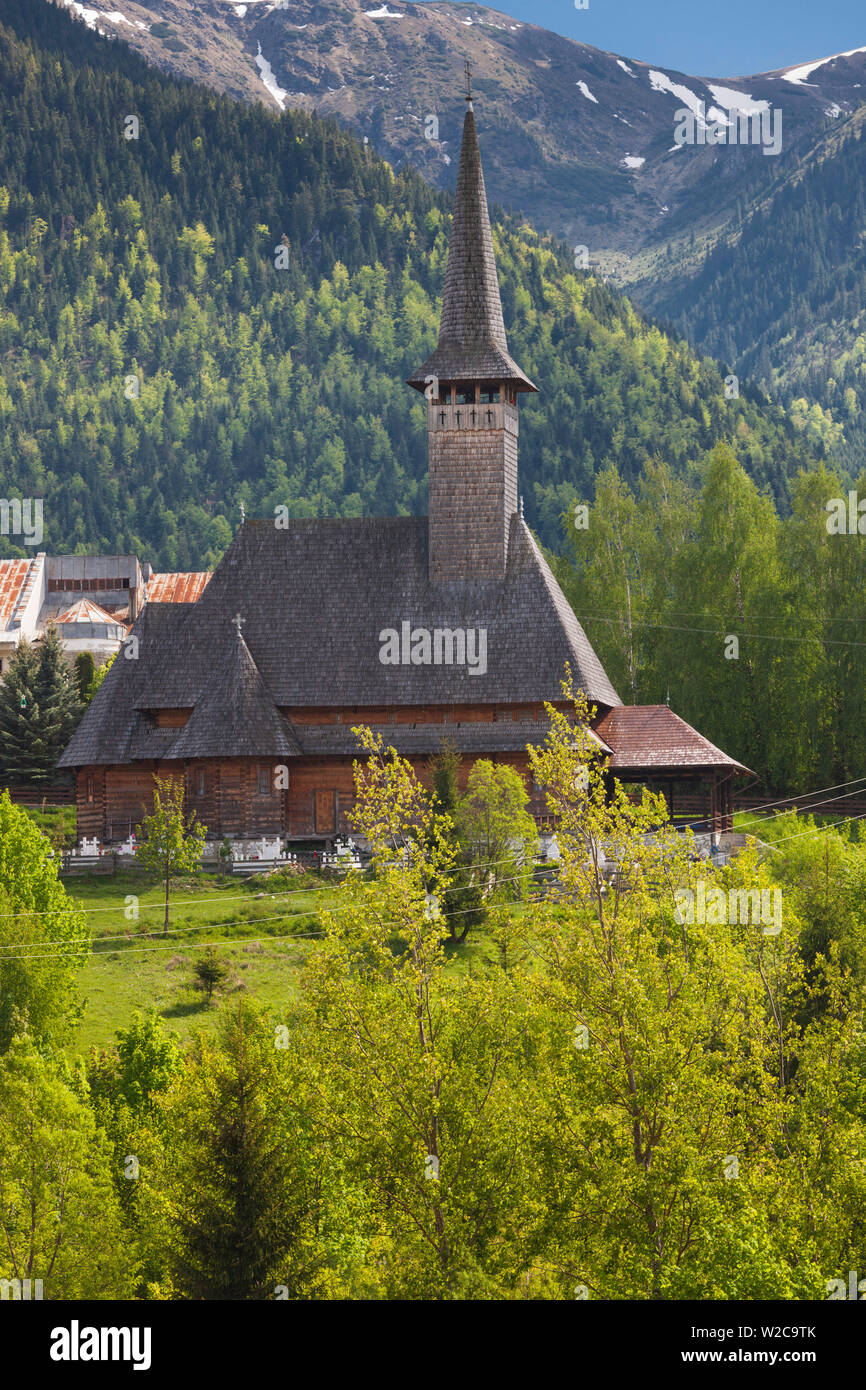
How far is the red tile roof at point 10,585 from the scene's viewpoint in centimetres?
10588

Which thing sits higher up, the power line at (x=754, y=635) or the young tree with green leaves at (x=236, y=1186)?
the power line at (x=754, y=635)

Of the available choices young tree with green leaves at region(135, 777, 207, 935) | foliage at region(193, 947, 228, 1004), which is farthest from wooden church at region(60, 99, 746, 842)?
foliage at region(193, 947, 228, 1004)

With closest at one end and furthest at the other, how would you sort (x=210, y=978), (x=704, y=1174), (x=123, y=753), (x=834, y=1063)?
(x=704, y=1174)
(x=834, y=1063)
(x=210, y=978)
(x=123, y=753)

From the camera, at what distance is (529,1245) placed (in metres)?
28.7

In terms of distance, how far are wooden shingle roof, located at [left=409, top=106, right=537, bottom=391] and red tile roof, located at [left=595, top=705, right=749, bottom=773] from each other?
1209cm

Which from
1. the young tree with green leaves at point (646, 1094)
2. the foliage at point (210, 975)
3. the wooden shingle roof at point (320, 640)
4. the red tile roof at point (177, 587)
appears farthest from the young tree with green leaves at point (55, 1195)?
the red tile roof at point (177, 587)

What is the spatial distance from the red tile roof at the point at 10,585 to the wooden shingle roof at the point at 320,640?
4534 cm

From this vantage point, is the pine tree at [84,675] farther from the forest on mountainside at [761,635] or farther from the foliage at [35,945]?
the foliage at [35,945]

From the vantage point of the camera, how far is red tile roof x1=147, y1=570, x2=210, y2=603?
4173 inches

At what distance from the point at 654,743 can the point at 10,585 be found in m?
61.5

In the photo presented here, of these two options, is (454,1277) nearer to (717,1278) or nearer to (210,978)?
(717,1278)

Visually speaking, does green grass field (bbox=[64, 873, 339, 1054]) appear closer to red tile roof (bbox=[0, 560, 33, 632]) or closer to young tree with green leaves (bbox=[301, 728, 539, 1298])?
young tree with green leaves (bbox=[301, 728, 539, 1298])
